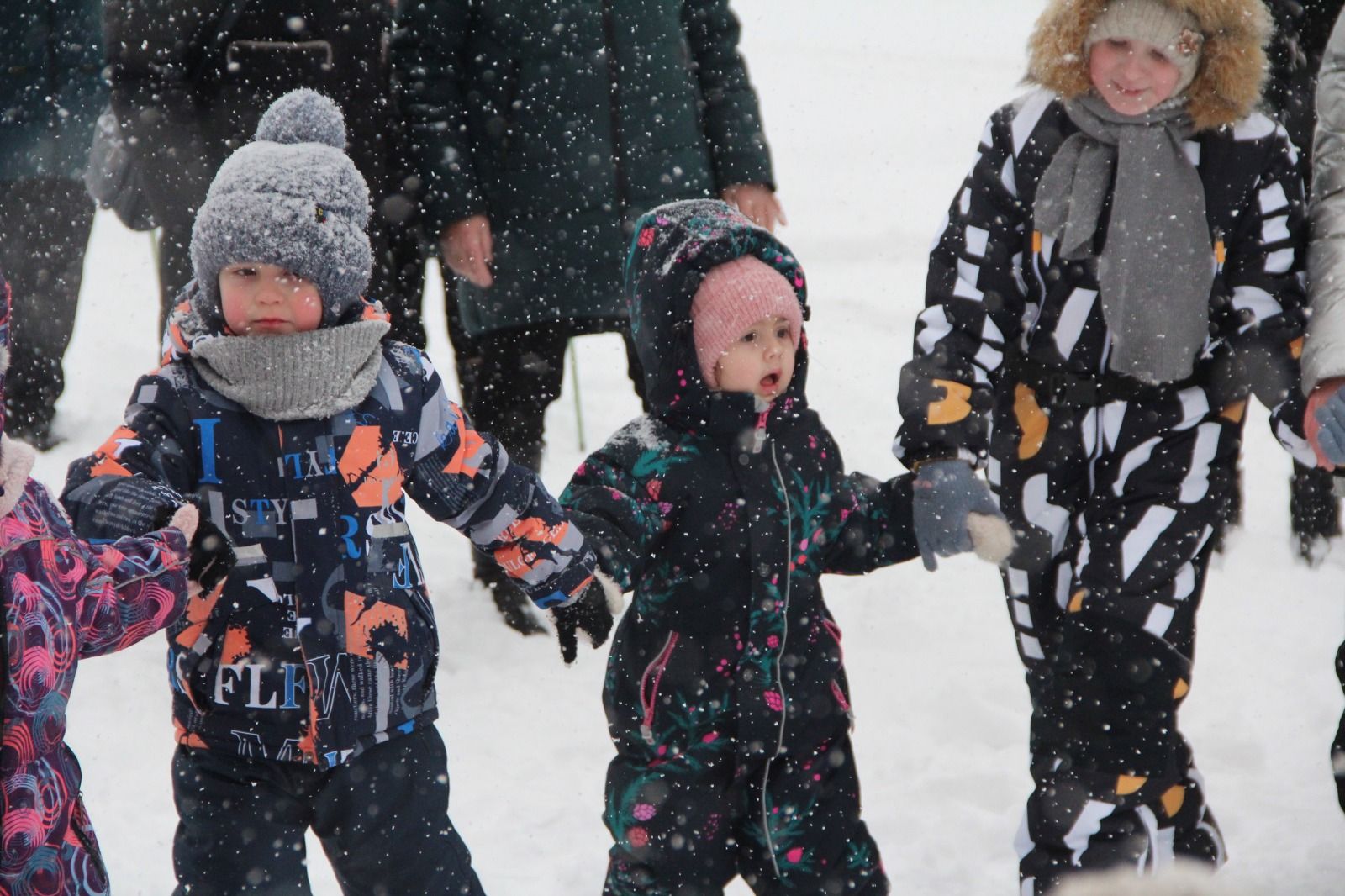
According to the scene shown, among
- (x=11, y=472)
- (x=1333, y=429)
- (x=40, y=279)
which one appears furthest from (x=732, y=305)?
(x=40, y=279)

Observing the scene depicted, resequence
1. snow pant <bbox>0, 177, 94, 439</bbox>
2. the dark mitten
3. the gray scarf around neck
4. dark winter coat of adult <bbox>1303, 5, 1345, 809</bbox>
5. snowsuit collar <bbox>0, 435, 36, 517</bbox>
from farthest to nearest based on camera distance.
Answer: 1. snow pant <bbox>0, 177, 94, 439</bbox>
2. the dark mitten
3. dark winter coat of adult <bbox>1303, 5, 1345, 809</bbox>
4. the gray scarf around neck
5. snowsuit collar <bbox>0, 435, 36, 517</bbox>

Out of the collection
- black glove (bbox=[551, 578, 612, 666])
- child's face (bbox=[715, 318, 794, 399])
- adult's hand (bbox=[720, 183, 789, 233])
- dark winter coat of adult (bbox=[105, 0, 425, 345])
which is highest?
dark winter coat of adult (bbox=[105, 0, 425, 345])

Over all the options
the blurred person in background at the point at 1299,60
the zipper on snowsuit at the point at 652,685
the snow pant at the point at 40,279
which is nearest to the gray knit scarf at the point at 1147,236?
the zipper on snowsuit at the point at 652,685

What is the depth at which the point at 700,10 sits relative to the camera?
434cm

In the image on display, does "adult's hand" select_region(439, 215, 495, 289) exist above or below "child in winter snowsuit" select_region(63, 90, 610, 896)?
above

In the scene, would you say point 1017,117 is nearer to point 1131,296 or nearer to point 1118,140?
point 1118,140

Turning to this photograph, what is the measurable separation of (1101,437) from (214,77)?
2337 millimetres

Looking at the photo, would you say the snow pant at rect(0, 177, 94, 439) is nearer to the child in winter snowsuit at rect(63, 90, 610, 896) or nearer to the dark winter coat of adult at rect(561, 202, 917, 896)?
the child in winter snowsuit at rect(63, 90, 610, 896)

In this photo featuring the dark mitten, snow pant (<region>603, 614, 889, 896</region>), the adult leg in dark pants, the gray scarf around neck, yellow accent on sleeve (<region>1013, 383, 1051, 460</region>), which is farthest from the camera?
the dark mitten

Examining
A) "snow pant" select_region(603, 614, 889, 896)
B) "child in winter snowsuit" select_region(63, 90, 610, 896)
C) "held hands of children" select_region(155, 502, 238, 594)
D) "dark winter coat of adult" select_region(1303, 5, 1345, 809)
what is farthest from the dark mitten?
"held hands of children" select_region(155, 502, 238, 594)

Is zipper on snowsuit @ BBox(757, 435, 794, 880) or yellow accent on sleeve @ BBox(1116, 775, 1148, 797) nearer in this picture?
zipper on snowsuit @ BBox(757, 435, 794, 880)

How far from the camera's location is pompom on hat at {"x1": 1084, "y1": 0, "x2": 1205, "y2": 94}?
118 inches

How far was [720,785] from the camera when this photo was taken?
2881 mm

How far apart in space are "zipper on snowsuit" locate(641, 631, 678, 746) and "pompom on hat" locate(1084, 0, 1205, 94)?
58.0 inches
